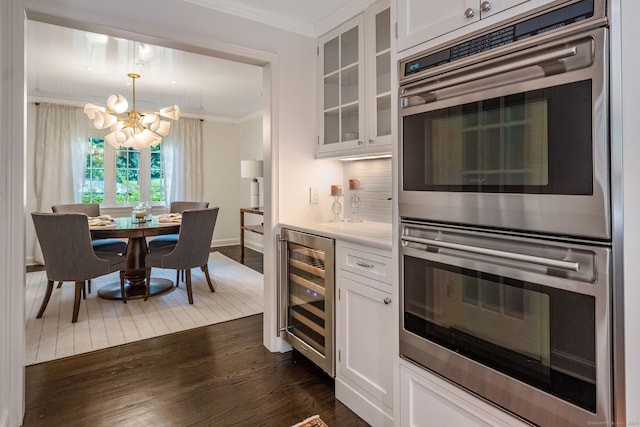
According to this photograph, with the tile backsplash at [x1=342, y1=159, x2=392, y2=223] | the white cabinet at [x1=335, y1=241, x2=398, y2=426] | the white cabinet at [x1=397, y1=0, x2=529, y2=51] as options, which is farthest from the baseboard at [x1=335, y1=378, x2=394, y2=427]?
the white cabinet at [x1=397, y1=0, x2=529, y2=51]

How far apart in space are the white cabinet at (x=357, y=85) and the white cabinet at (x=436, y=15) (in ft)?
2.30

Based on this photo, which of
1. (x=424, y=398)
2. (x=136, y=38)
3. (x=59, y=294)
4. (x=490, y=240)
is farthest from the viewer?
(x=59, y=294)

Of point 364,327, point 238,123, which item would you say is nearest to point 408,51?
point 364,327

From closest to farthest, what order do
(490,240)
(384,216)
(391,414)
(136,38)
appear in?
(490,240) → (391,414) → (136,38) → (384,216)

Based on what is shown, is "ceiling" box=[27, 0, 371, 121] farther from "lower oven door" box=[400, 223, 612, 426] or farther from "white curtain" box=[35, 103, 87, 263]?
"lower oven door" box=[400, 223, 612, 426]

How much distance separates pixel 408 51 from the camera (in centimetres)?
142

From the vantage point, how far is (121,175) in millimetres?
6059

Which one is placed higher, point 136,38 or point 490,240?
point 136,38

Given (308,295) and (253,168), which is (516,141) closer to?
(308,295)

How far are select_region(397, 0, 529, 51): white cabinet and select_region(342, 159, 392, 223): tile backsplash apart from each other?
46.2 inches

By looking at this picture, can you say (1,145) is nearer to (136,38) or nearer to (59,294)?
(136,38)

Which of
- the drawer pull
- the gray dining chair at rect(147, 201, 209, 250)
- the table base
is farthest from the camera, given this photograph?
the gray dining chair at rect(147, 201, 209, 250)

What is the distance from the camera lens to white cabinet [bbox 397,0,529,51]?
1.13 metres

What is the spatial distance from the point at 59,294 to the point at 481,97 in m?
4.60
